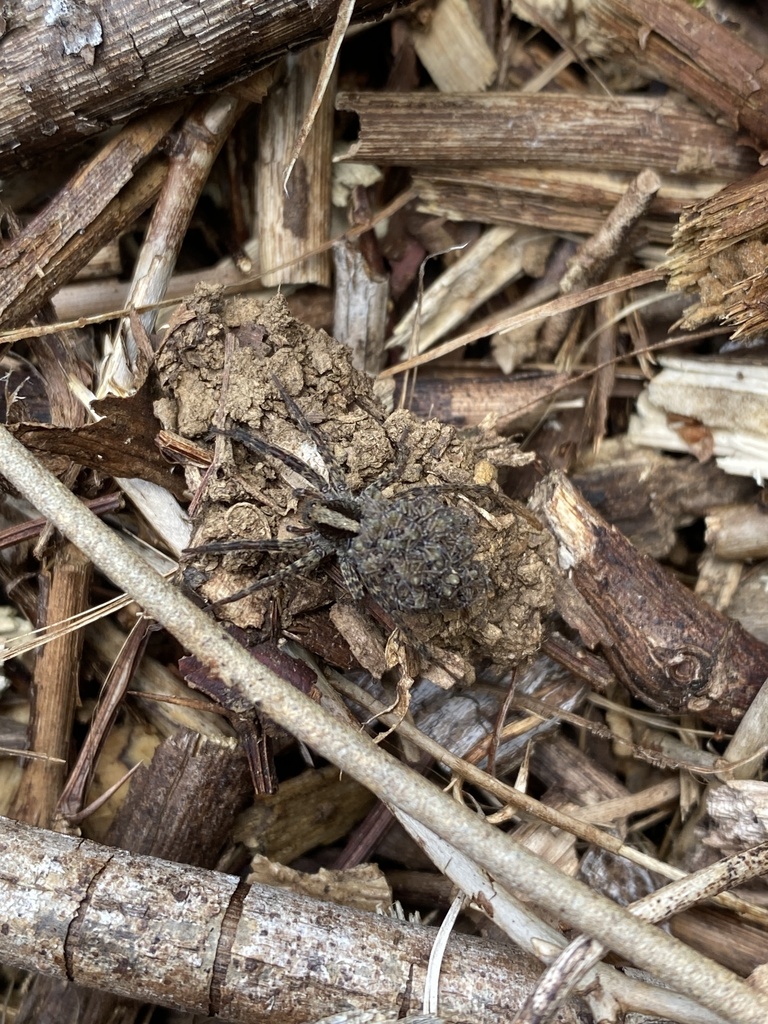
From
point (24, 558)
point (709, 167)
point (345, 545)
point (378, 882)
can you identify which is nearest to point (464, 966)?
point (378, 882)

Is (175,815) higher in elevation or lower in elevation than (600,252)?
lower

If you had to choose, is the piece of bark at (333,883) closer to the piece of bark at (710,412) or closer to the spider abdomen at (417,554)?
the spider abdomen at (417,554)

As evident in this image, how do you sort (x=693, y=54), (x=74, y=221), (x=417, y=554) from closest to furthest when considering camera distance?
(x=417, y=554) < (x=74, y=221) < (x=693, y=54)

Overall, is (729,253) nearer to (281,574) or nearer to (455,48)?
(455,48)

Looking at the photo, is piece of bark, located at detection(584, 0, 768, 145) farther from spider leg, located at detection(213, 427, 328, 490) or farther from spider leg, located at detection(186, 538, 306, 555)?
spider leg, located at detection(186, 538, 306, 555)

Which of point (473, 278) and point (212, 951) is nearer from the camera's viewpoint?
point (212, 951)

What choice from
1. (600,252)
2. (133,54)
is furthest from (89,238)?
(600,252)

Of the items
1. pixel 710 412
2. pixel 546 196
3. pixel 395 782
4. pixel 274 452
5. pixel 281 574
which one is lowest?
pixel 710 412
